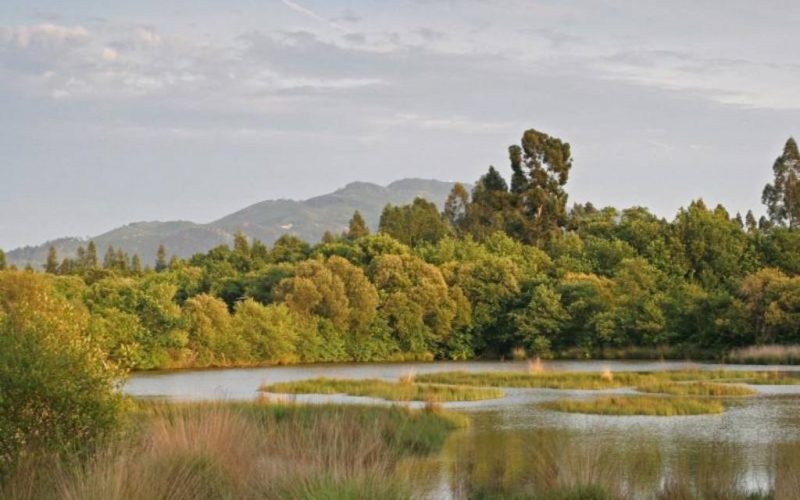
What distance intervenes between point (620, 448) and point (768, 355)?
3196cm

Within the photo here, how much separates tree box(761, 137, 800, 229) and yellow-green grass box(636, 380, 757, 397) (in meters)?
49.4

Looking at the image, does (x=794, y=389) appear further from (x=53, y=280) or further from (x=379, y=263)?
(x=53, y=280)

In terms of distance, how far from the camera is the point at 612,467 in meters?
13.7

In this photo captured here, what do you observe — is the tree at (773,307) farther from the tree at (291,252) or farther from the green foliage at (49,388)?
the green foliage at (49,388)

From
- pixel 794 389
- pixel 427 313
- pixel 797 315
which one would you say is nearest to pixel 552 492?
pixel 794 389

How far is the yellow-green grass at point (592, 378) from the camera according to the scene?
34338mm

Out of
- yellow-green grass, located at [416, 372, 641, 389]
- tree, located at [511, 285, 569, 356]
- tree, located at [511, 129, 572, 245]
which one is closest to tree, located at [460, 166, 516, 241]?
tree, located at [511, 129, 572, 245]

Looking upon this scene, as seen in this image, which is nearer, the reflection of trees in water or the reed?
the reflection of trees in water

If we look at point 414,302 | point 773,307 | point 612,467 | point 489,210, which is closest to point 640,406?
point 612,467

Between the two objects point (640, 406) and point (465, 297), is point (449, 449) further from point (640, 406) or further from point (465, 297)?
point (465, 297)

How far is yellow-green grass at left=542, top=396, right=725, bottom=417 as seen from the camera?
983 inches

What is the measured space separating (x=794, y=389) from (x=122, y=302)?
32971 mm

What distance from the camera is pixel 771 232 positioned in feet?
218

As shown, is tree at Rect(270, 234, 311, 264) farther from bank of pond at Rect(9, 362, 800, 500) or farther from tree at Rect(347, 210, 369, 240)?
bank of pond at Rect(9, 362, 800, 500)
